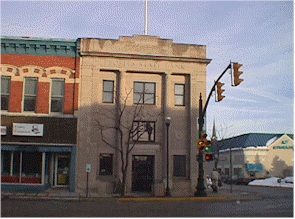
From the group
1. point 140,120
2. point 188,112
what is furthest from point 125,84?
point 188,112

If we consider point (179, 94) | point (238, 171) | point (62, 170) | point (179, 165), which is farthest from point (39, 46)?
point (238, 171)

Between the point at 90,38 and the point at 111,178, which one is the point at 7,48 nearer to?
the point at 90,38

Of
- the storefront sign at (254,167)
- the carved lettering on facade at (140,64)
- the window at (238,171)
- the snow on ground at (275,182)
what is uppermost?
the carved lettering on facade at (140,64)

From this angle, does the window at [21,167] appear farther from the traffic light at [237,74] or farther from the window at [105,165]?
the traffic light at [237,74]

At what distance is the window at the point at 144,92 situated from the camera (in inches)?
1127

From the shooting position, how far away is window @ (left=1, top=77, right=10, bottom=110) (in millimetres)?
27375

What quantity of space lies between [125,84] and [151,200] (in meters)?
8.66

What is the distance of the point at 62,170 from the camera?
2756 centimetres

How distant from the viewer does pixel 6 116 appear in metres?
26.9

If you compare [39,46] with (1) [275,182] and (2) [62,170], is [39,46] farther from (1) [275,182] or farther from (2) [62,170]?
(1) [275,182]

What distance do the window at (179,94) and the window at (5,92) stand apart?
11.5 meters

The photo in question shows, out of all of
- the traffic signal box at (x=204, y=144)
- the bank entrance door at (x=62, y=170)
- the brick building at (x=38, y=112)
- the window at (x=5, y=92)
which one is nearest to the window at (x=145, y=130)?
the brick building at (x=38, y=112)

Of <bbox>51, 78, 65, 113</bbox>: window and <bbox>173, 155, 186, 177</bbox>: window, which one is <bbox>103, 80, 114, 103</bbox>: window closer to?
<bbox>51, 78, 65, 113</bbox>: window

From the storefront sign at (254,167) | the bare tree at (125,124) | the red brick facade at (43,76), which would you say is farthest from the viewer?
the storefront sign at (254,167)
